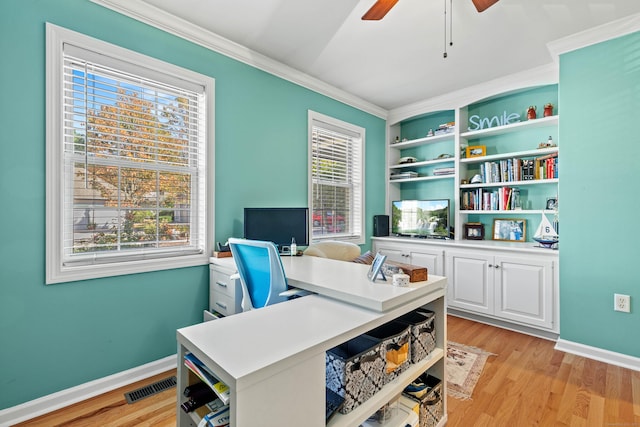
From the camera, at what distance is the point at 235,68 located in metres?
2.66

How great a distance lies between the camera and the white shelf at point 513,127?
3.02 meters

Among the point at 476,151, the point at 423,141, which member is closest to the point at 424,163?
the point at 423,141

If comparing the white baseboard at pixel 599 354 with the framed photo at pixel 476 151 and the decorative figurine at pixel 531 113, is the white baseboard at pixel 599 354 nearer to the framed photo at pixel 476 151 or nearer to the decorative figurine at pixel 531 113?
the framed photo at pixel 476 151

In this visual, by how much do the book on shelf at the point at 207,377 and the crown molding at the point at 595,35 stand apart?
3458 millimetres

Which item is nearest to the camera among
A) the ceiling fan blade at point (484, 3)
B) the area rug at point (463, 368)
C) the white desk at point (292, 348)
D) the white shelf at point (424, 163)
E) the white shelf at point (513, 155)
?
the white desk at point (292, 348)

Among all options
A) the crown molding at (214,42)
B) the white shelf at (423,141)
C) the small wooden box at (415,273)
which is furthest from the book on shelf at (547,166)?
the small wooden box at (415,273)

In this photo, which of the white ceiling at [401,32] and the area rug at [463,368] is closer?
the area rug at [463,368]

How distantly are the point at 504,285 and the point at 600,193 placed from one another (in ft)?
3.71

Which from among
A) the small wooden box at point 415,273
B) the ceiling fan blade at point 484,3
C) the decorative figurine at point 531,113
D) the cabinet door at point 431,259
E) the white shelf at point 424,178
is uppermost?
the ceiling fan blade at point 484,3

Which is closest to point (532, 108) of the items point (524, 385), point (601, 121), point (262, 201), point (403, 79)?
point (601, 121)

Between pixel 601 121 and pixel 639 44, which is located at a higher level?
pixel 639 44

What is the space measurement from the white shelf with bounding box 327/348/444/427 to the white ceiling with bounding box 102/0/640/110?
227 cm

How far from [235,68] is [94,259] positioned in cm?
189

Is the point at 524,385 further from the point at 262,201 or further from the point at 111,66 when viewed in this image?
the point at 111,66
